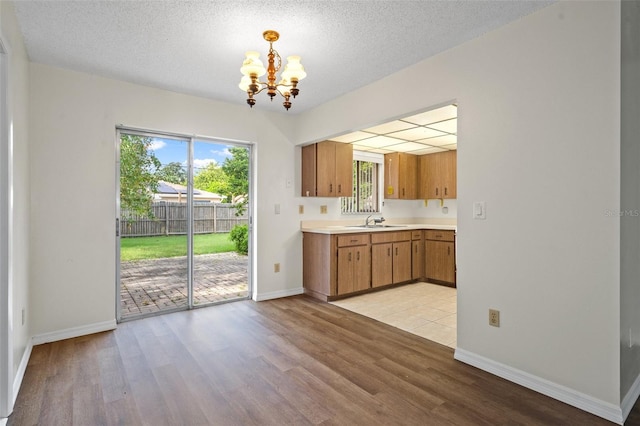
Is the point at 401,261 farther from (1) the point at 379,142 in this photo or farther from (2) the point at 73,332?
(2) the point at 73,332

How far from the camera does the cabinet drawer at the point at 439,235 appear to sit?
208 inches

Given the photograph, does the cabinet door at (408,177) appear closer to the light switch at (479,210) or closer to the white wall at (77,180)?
the light switch at (479,210)

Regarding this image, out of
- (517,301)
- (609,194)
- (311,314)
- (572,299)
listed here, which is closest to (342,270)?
(311,314)

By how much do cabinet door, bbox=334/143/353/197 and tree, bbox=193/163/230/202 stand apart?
159cm

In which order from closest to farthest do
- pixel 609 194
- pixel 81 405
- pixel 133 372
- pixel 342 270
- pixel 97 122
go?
pixel 609 194
pixel 81 405
pixel 133 372
pixel 97 122
pixel 342 270

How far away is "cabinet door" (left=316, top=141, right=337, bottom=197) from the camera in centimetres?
485

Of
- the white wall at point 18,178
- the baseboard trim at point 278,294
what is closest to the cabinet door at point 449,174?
the baseboard trim at point 278,294

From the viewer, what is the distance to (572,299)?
2119 millimetres

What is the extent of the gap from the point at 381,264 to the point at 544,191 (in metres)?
2.87

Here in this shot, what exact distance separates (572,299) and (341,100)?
293 centimetres

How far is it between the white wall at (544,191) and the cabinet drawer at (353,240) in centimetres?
191

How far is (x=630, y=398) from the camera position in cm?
206

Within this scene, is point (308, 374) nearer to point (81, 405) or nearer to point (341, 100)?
point (81, 405)

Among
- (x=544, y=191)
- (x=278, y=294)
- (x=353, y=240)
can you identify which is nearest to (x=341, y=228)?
(x=353, y=240)
